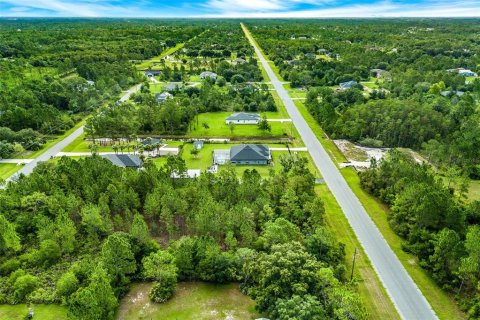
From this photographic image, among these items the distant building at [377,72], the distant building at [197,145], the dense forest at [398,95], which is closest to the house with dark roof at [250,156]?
the distant building at [197,145]

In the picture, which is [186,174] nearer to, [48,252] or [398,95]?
[48,252]

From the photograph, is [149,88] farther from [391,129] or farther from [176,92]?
[391,129]

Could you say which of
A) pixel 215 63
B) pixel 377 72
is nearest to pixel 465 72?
pixel 377 72

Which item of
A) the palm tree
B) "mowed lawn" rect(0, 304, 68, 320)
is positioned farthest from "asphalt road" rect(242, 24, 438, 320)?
the palm tree

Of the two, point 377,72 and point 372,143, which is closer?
point 372,143

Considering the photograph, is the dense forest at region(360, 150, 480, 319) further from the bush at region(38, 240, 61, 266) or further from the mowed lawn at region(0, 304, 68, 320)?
the bush at region(38, 240, 61, 266)
